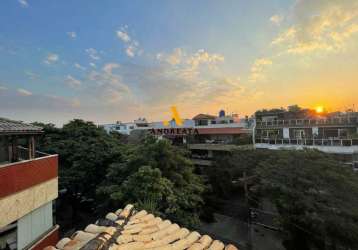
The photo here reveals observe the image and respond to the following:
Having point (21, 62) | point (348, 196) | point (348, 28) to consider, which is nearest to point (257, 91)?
point (348, 28)

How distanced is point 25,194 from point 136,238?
4623 mm

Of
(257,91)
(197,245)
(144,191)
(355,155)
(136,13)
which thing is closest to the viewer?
(197,245)

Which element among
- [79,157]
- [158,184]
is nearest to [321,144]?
[158,184]

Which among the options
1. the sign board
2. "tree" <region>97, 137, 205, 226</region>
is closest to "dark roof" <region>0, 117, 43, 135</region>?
"tree" <region>97, 137, 205, 226</region>

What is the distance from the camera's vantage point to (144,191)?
8.97 meters

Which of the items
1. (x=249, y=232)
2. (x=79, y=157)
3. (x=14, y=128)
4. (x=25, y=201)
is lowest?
(x=249, y=232)

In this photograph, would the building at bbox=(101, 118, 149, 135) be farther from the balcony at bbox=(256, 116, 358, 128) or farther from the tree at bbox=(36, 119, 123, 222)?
the balcony at bbox=(256, 116, 358, 128)

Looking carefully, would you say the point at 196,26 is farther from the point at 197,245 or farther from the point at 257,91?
the point at 197,245

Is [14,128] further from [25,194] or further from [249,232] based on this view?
[249,232]

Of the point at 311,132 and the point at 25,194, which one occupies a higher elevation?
the point at 311,132

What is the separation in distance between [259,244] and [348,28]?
43.2ft

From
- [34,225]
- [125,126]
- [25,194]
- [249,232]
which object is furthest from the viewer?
[125,126]

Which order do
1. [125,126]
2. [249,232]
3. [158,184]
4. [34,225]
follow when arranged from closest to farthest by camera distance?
[34,225], [158,184], [249,232], [125,126]

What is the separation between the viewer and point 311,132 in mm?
19078
